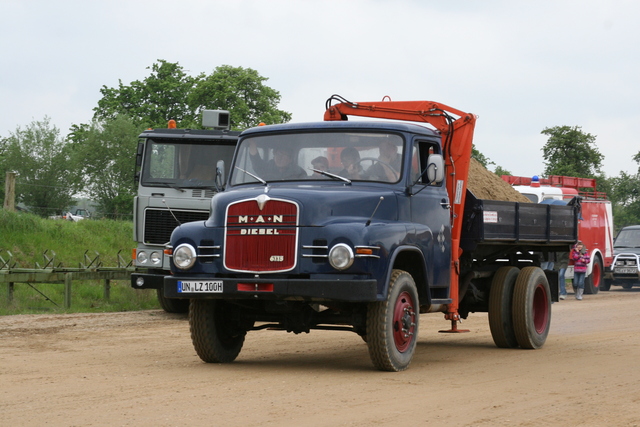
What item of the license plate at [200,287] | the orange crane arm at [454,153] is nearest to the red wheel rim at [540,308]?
the orange crane arm at [454,153]

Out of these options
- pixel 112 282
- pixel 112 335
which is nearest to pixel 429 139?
pixel 112 335

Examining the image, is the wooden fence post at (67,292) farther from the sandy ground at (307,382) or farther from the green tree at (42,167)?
the green tree at (42,167)

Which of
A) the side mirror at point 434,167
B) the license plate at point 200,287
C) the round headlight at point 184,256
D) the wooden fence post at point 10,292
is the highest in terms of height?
the side mirror at point 434,167

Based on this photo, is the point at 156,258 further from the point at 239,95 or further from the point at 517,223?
the point at 239,95

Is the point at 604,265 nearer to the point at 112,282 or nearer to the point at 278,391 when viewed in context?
the point at 112,282

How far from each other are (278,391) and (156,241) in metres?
8.50

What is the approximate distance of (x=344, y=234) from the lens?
9.16 meters

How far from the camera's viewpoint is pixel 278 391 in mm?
8227

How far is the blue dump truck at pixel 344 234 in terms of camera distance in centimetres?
926

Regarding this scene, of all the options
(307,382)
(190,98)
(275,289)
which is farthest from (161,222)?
(190,98)

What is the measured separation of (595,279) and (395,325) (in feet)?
68.0

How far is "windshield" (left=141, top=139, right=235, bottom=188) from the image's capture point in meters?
16.4

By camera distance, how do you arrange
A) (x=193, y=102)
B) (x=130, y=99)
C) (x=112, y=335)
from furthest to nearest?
(x=130, y=99), (x=193, y=102), (x=112, y=335)

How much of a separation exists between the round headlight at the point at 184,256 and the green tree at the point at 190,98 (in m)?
42.3
